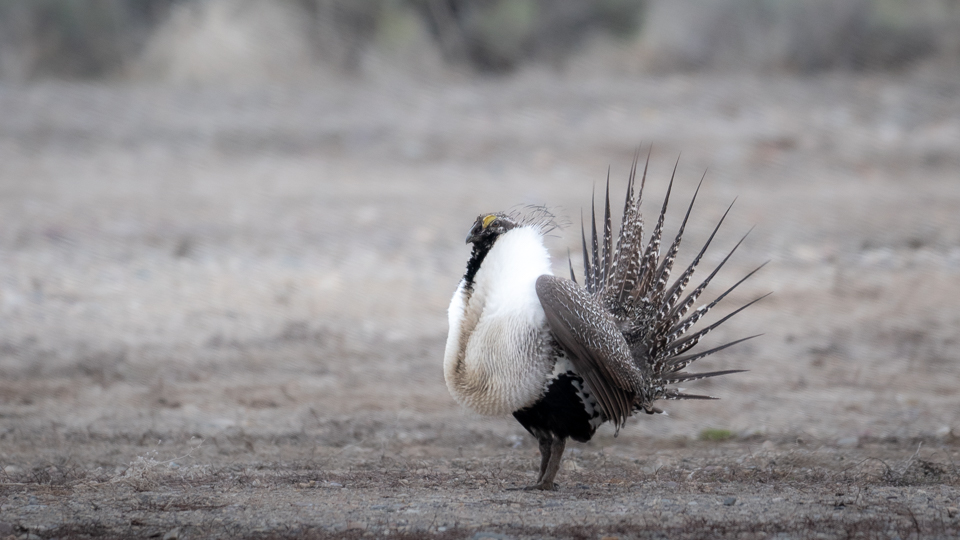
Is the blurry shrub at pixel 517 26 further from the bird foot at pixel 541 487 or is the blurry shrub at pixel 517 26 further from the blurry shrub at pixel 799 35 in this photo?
the bird foot at pixel 541 487

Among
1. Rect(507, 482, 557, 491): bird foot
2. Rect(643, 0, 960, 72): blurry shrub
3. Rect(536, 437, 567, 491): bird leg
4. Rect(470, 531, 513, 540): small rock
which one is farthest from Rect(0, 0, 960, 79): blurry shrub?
Rect(470, 531, 513, 540): small rock

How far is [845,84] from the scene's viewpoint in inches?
544

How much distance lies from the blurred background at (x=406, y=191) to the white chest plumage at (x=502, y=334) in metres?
1.50

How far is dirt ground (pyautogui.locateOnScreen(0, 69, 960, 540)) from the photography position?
4.15 m

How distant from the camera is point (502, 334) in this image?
13.9ft

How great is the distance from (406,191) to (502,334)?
759 cm

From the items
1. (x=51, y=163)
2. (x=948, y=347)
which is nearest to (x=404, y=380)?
(x=948, y=347)

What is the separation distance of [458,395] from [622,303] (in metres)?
0.97

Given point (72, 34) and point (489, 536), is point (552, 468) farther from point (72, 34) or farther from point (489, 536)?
point (72, 34)

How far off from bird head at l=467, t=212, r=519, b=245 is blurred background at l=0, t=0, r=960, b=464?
1709mm

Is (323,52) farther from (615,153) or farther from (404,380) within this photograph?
(404,380)

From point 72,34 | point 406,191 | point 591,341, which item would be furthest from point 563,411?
point 72,34

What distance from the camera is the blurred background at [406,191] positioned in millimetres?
6758

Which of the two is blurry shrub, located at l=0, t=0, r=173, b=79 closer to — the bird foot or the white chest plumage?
the white chest plumage
